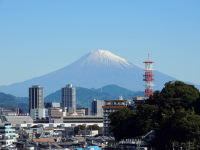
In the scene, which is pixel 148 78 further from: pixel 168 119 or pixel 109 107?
pixel 168 119

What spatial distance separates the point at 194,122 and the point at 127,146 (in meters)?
7.80

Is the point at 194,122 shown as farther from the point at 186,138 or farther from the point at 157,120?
the point at 157,120

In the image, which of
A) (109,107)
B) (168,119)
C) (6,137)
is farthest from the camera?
(109,107)

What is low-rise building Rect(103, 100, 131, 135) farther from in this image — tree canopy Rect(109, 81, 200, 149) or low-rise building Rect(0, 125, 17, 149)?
tree canopy Rect(109, 81, 200, 149)

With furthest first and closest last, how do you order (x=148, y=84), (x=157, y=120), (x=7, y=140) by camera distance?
(x=148, y=84)
(x=7, y=140)
(x=157, y=120)

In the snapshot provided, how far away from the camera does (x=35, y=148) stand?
63812mm

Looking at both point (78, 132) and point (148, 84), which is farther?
point (78, 132)

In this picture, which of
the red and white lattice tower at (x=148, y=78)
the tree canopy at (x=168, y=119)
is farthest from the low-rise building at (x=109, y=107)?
the tree canopy at (x=168, y=119)

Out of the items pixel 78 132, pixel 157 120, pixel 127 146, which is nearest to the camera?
pixel 127 146

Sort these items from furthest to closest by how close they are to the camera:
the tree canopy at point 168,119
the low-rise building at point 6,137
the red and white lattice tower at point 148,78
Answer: the red and white lattice tower at point 148,78 → the low-rise building at point 6,137 → the tree canopy at point 168,119

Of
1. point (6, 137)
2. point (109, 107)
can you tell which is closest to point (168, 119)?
point (6, 137)

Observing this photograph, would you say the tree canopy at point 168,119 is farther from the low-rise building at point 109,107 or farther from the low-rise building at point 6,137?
the low-rise building at point 109,107

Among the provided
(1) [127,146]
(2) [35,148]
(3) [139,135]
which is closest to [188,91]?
(3) [139,135]

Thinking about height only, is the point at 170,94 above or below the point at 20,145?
above
